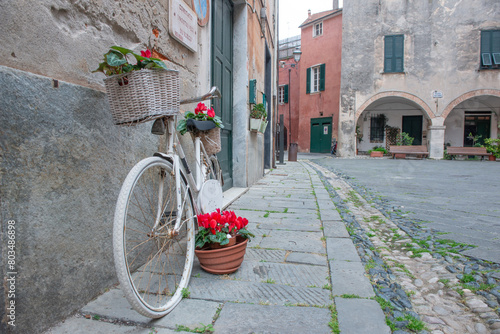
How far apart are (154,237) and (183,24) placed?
1.84 m

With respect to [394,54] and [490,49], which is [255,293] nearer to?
[394,54]

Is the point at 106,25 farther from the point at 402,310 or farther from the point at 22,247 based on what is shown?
the point at 402,310

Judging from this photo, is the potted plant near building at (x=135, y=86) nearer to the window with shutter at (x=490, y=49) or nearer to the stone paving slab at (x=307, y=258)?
the stone paving slab at (x=307, y=258)

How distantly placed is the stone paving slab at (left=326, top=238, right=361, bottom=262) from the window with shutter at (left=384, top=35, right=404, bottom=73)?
1659cm

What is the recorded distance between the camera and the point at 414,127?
63.4 ft

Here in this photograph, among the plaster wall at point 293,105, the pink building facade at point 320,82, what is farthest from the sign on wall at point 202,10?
the plaster wall at point 293,105

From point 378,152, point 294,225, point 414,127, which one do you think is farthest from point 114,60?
point 414,127

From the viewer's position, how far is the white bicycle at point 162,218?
4.66 ft

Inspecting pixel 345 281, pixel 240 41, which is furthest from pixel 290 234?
pixel 240 41

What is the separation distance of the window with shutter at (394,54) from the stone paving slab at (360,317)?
17.5 metres

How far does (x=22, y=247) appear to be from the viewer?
3.99 ft

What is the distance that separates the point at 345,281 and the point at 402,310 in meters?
0.33

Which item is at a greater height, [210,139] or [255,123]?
[255,123]

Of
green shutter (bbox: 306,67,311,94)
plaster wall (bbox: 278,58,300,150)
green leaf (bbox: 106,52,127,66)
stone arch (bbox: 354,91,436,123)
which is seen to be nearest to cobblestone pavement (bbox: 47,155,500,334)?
green leaf (bbox: 106,52,127,66)
